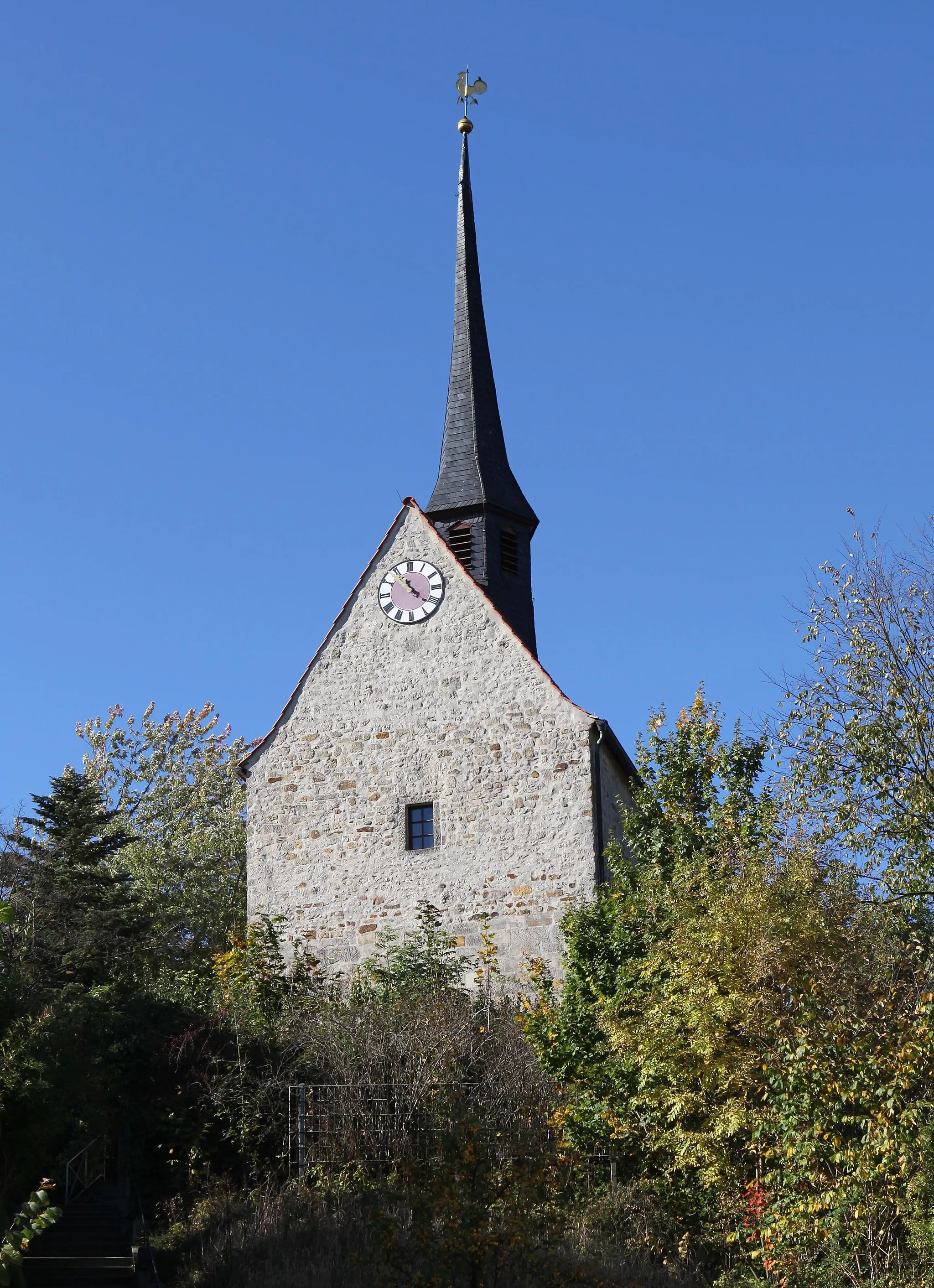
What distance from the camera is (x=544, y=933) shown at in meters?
21.2

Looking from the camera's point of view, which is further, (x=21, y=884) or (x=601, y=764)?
(x=21, y=884)

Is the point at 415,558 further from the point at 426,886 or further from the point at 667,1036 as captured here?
the point at 667,1036

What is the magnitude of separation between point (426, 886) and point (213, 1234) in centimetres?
688

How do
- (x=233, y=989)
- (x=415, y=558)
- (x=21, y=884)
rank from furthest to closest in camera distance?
(x=21, y=884), (x=415, y=558), (x=233, y=989)

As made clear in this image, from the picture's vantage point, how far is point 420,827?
73.7ft

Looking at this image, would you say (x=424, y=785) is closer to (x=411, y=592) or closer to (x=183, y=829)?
(x=411, y=592)

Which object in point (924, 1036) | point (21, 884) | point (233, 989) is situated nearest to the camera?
point (924, 1036)

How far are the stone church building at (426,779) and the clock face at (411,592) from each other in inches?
0.9

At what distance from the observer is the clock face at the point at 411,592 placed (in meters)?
23.3

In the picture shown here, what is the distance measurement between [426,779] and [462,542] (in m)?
4.53

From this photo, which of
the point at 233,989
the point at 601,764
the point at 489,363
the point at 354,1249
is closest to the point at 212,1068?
the point at 233,989

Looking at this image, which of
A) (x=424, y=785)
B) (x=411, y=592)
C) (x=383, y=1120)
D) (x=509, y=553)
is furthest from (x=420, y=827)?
(x=383, y=1120)

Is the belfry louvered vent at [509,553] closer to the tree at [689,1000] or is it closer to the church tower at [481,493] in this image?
the church tower at [481,493]

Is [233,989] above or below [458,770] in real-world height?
below
